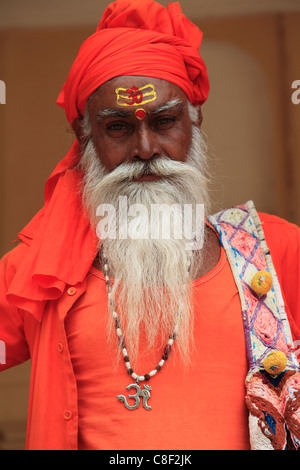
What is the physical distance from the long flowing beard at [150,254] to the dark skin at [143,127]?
1.5 inches

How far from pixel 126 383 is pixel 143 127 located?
892 mm

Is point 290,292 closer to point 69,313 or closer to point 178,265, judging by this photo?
point 178,265

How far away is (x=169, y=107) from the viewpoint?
260 centimetres

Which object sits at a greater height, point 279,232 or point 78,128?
point 78,128

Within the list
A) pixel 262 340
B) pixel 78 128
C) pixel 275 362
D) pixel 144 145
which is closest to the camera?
pixel 275 362

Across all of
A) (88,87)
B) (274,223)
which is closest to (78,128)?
(88,87)

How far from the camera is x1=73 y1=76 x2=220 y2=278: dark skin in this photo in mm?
2566

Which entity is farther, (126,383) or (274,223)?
(274,223)

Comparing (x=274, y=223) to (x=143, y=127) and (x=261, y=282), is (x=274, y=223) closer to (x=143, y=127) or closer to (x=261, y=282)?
(x=261, y=282)

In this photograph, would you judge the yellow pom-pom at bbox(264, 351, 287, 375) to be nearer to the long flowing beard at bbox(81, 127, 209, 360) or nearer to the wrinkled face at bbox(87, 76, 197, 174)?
the long flowing beard at bbox(81, 127, 209, 360)

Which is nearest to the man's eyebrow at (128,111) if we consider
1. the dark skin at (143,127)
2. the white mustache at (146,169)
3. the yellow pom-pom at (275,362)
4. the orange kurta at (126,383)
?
the dark skin at (143,127)

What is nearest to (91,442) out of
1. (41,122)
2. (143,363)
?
(143,363)

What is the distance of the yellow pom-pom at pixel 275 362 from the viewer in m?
2.28
